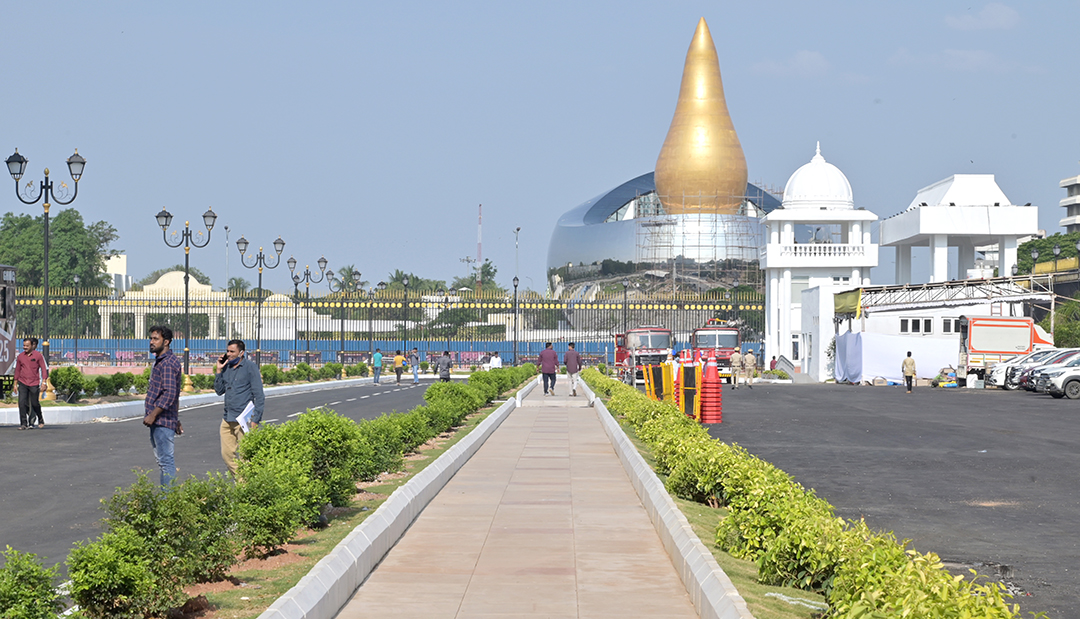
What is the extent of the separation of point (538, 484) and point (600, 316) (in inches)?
2078

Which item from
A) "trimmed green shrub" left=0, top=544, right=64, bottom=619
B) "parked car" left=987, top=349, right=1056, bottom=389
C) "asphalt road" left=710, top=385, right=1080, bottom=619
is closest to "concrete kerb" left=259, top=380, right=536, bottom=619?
"trimmed green shrub" left=0, top=544, right=64, bottom=619

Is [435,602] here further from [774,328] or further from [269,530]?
[774,328]

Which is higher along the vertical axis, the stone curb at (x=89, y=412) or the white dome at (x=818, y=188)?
the white dome at (x=818, y=188)

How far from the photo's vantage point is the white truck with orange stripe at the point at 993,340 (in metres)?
43.3

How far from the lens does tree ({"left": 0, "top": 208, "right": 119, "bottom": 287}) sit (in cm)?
8306

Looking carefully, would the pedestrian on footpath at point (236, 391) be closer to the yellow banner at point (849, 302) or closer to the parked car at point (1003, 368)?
the parked car at point (1003, 368)

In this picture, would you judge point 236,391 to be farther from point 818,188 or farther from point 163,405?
point 818,188

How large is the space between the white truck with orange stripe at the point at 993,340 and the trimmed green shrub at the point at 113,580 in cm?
4162

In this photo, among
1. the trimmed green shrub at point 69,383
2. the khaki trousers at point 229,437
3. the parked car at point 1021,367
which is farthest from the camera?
the parked car at point 1021,367

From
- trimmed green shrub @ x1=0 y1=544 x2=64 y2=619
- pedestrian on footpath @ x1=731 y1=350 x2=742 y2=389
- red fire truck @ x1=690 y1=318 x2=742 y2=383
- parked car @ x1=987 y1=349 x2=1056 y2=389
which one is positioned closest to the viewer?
trimmed green shrub @ x1=0 y1=544 x2=64 y2=619

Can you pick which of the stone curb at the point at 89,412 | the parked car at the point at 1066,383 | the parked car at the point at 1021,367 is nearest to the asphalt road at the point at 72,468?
the stone curb at the point at 89,412

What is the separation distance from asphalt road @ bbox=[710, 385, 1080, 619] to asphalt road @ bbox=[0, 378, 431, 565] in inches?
275

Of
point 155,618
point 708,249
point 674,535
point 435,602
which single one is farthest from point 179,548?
point 708,249

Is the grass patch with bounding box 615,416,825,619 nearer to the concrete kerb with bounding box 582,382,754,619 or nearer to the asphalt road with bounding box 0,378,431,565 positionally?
the concrete kerb with bounding box 582,382,754,619
